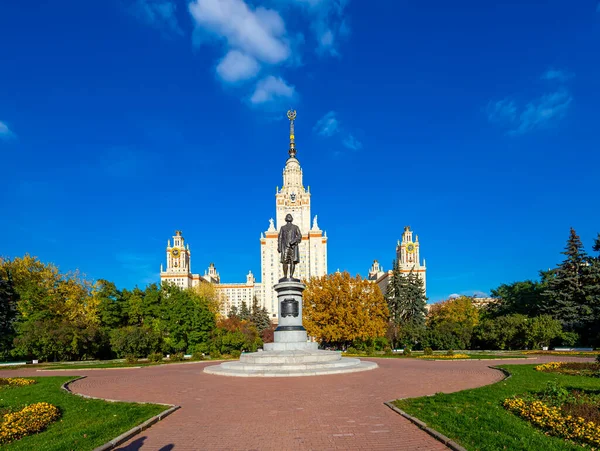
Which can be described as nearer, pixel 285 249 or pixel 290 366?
pixel 290 366

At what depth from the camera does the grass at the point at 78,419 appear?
23.7ft

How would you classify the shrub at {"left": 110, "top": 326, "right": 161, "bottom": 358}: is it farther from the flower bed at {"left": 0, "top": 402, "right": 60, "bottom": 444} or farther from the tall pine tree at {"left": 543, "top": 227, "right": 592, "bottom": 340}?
the tall pine tree at {"left": 543, "top": 227, "right": 592, "bottom": 340}

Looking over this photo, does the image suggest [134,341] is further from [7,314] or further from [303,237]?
[303,237]

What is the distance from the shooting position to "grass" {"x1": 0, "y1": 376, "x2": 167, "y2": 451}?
7.21 metres

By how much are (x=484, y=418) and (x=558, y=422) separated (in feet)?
4.24

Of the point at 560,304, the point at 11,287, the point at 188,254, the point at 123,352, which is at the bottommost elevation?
the point at 123,352

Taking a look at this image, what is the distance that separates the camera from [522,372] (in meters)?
15.9

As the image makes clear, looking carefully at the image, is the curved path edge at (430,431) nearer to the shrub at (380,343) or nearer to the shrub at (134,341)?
the shrub at (134,341)

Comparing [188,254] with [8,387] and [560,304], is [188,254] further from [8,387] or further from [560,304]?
[8,387]

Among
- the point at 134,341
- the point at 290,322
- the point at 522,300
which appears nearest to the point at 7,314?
the point at 134,341

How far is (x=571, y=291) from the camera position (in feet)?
133

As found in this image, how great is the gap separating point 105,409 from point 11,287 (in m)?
38.3

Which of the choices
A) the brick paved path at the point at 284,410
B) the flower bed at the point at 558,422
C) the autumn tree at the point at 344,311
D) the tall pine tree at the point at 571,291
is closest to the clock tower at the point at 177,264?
the autumn tree at the point at 344,311

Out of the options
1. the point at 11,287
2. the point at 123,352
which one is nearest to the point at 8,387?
the point at 123,352
